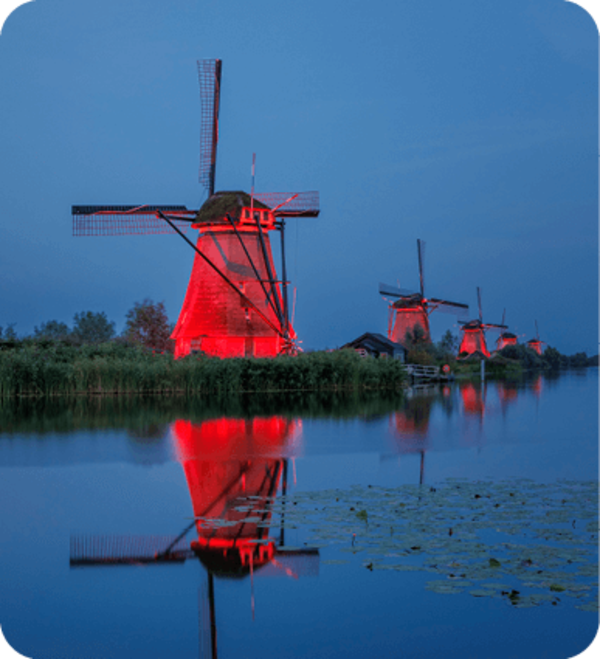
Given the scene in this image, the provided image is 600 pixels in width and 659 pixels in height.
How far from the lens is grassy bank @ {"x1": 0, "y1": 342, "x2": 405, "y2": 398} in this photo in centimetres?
2020

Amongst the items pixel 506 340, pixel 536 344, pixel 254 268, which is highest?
pixel 254 268

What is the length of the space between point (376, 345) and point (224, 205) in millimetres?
15692

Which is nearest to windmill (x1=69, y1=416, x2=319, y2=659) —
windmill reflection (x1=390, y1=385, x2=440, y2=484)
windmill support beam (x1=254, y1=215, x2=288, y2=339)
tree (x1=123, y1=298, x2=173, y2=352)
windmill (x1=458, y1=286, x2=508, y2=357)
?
windmill reflection (x1=390, y1=385, x2=440, y2=484)

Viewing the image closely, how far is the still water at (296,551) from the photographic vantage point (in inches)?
144

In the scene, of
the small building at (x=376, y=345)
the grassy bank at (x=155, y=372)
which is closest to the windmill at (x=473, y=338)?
the small building at (x=376, y=345)

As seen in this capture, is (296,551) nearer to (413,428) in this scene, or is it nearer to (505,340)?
(413,428)

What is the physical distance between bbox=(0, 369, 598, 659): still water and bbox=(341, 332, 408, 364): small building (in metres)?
27.1

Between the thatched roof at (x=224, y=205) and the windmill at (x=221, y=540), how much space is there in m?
15.4

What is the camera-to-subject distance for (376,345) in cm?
3775

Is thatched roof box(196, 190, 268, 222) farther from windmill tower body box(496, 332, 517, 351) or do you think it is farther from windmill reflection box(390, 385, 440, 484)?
windmill tower body box(496, 332, 517, 351)

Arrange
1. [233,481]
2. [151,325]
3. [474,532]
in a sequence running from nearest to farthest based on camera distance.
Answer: [474,532]
[233,481]
[151,325]

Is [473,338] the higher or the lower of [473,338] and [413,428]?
the higher

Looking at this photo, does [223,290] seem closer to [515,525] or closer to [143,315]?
[143,315]

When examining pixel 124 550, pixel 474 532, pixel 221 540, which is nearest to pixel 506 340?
pixel 474 532
